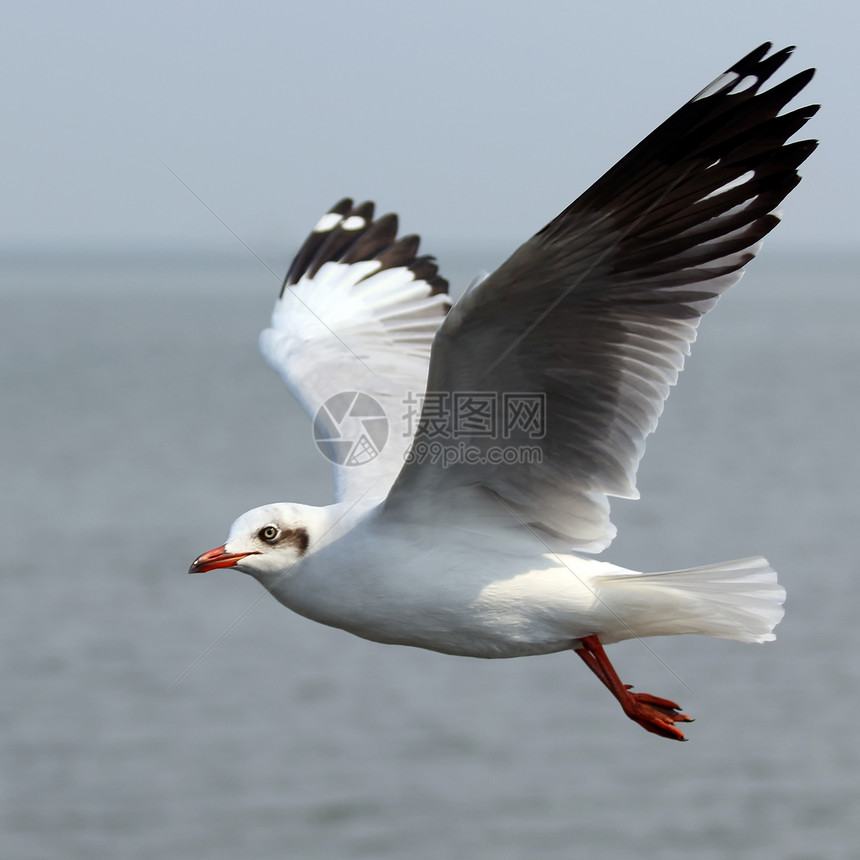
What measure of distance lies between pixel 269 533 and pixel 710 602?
1.70m

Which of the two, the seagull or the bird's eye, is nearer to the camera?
the seagull

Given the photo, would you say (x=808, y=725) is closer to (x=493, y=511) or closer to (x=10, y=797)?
(x=10, y=797)

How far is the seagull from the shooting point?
419cm

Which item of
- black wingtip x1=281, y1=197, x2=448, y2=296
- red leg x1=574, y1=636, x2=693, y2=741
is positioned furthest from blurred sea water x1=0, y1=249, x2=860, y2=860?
red leg x1=574, y1=636, x2=693, y2=741

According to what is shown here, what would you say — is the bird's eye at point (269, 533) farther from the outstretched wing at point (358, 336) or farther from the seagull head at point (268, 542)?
the outstretched wing at point (358, 336)

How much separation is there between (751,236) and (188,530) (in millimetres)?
22559

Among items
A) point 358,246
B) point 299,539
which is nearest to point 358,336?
point 358,246

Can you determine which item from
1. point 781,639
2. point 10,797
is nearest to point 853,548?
point 781,639

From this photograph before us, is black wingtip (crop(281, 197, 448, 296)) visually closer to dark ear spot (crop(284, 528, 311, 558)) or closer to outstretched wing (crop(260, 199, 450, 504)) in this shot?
outstretched wing (crop(260, 199, 450, 504))

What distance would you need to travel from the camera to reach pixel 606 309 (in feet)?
14.6

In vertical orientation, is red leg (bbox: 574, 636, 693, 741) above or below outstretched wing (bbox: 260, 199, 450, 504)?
below

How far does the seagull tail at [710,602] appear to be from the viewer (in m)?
4.92

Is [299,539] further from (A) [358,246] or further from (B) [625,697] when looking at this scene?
(A) [358,246]

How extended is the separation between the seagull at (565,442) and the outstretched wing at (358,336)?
0.50 metres
